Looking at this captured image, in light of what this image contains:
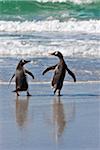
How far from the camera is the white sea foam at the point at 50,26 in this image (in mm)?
24672

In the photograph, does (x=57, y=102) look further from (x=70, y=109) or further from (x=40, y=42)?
(x=40, y=42)

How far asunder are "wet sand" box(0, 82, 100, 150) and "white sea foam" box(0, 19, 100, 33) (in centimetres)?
1445

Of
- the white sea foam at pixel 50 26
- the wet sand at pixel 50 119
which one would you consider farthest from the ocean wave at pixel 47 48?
the white sea foam at pixel 50 26

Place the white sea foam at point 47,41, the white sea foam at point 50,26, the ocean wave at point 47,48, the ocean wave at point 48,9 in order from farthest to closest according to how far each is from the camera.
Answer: the ocean wave at point 48,9 < the white sea foam at point 50,26 < the white sea foam at point 47,41 < the ocean wave at point 47,48

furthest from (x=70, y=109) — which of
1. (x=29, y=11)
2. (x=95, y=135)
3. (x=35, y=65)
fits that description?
(x=29, y=11)

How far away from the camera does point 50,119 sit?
7102 mm

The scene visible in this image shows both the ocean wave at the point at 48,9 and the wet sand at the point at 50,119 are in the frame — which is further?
the ocean wave at the point at 48,9

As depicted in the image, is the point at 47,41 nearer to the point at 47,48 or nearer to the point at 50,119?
the point at 47,48

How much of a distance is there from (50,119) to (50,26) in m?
18.6

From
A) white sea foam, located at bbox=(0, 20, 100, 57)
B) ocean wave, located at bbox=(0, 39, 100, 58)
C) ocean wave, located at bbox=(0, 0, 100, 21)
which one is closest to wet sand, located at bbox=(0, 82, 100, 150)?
ocean wave, located at bbox=(0, 39, 100, 58)

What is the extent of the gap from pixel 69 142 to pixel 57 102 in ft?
9.35

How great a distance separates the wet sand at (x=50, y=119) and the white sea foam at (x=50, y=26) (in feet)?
47.4

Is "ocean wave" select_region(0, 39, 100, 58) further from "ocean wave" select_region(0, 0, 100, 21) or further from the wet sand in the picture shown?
"ocean wave" select_region(0, 0, 100, 21)

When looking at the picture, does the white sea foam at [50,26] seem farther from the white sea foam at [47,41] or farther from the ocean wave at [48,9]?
the ocean wave at [48,9]
